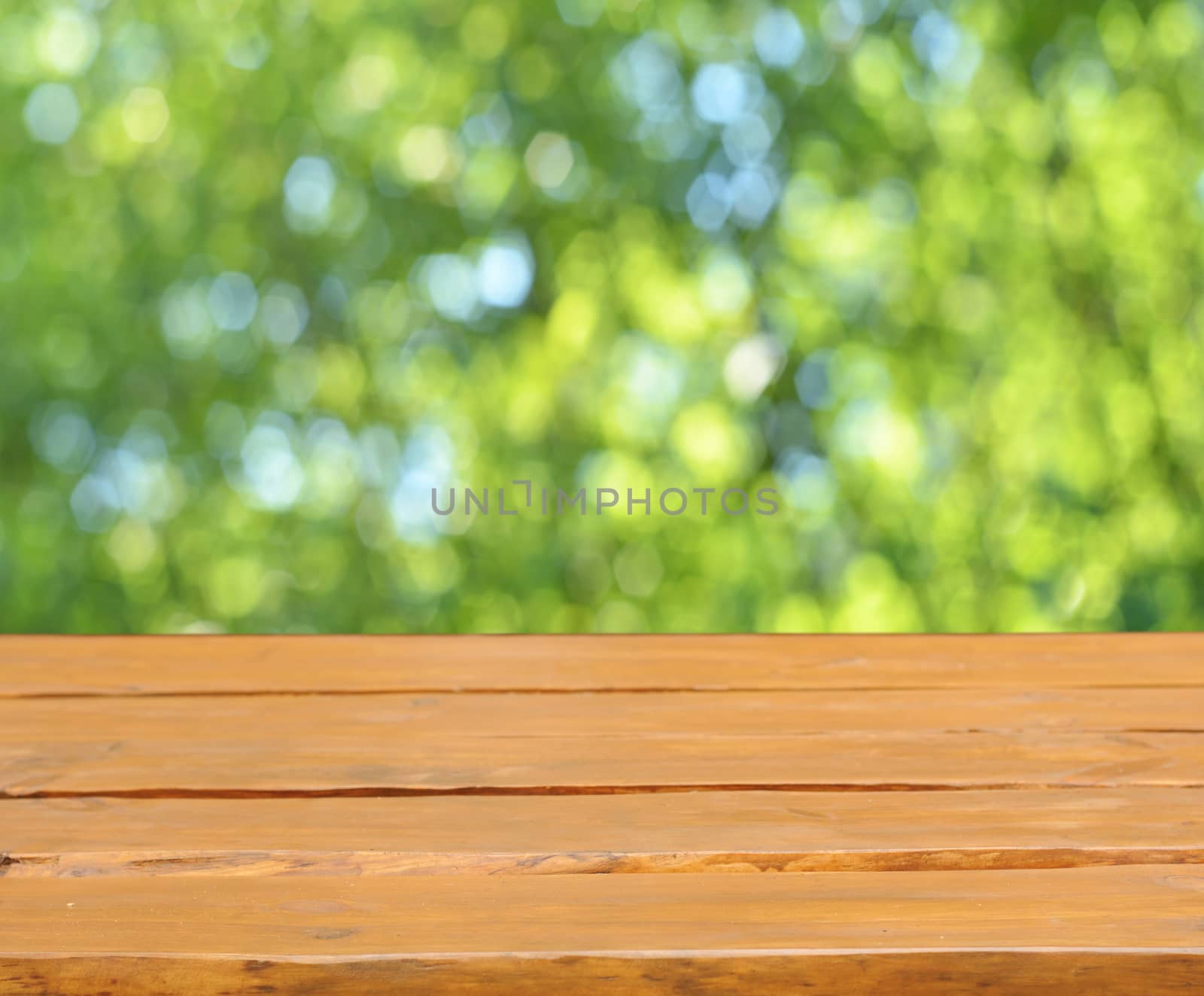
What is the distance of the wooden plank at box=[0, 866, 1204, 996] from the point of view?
608 millimetres

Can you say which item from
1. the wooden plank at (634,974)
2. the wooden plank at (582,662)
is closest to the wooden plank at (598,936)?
the wooden plank at (634,974)

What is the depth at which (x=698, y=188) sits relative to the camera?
1600 mm

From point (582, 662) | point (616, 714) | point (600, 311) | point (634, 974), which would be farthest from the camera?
point (600, 311)

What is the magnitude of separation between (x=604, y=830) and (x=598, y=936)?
138 millimetres

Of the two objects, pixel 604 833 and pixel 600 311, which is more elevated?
pixel 600 311

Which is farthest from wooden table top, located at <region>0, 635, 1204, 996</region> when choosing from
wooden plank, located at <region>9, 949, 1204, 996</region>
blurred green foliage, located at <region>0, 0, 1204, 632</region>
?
blurred green foliage, located at <region>0, 0, 1204, 632</region>

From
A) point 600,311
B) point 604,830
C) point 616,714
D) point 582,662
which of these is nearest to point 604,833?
point 604,830

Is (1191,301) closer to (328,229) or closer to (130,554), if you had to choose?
(328,229)

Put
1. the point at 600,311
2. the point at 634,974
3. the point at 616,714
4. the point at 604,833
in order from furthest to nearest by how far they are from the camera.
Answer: the point at 600,311 → the point at 616,714 → the point at 604,833 → the point at 634,974

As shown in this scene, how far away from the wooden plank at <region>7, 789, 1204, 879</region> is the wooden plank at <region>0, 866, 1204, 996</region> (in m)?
0.02

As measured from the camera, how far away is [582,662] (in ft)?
4.21

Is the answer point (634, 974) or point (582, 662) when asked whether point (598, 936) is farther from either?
point (582, 662)

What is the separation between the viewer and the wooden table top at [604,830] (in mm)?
615

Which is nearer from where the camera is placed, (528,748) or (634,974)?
(634,974)
